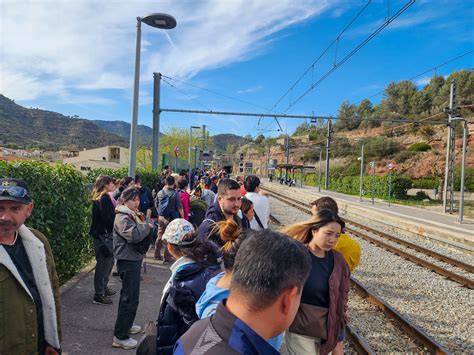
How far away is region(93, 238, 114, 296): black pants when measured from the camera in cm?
531

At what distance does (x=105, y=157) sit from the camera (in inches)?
2773

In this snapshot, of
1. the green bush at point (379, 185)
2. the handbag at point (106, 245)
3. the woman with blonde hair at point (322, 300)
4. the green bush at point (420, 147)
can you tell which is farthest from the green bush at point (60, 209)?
the green bush at point (420, 147)

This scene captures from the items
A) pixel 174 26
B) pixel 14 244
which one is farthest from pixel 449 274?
pixel 14 244

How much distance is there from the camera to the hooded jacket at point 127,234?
13.1ft

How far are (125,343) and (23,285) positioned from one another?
6.76ft

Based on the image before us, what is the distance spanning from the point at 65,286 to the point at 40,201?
1.71 metres

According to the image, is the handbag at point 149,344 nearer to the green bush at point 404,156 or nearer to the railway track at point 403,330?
the railway track at point 403,330

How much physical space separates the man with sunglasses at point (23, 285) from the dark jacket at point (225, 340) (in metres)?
1.58

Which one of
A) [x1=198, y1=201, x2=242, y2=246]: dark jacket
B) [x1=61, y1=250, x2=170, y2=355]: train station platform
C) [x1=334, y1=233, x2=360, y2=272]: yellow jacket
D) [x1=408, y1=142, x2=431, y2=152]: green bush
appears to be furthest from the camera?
[x1=408, y1=142, x2=431, y2=152]: green bush

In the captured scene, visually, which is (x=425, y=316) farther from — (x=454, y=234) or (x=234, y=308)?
(x=454, y=234)

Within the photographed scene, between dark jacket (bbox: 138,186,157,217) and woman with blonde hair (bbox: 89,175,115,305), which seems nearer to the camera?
woman with blonde hair (bbox: 89,175,115,305)

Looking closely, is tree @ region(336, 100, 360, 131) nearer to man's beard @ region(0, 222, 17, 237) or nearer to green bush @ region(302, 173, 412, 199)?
green bush @ region(302, 173, 412, 199)

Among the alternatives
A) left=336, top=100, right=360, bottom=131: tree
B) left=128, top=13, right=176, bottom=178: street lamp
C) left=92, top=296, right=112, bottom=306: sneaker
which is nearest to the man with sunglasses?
left=92, top=296, right=112, bottom=306: sneaker

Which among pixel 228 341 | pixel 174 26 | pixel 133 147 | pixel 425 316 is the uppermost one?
pixel 174 26
